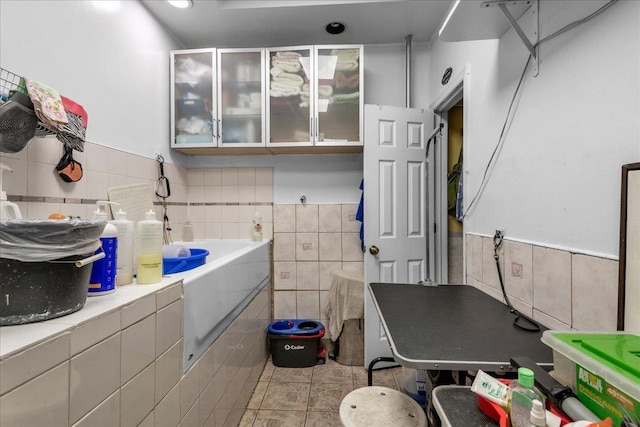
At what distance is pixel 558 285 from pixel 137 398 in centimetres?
138

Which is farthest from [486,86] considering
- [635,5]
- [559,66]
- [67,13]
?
[67,13]

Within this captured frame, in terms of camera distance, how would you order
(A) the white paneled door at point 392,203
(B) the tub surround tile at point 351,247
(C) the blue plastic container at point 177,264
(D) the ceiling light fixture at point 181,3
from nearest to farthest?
(C) the blue plastic container at point 177,264 → (D) the ceiling light fixture at point 181,3 → (A) the white paneled door at point 392,203 → (B) the tub surround tile at point 351,247

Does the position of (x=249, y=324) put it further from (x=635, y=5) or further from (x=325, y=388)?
(x=635, y=5)

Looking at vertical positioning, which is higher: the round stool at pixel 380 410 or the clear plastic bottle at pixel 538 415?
the clear plastic bottle at pixel 538 415

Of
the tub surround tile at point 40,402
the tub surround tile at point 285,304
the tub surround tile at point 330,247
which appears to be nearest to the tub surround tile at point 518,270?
the tub surround tile at point 330,247

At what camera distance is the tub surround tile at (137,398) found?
0.77 metres

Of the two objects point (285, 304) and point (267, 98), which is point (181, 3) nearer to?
point (267, 98)

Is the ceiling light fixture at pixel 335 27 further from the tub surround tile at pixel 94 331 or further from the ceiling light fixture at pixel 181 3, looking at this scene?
the tub surround tile at pixel 94 331

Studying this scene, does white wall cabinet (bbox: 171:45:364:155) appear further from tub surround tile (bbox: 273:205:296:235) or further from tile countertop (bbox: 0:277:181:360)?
tile countertop (bbox: 0:277:181:360)

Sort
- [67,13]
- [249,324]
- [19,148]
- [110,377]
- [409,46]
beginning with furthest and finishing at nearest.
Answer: [409,46], [249,324], [67,13], [19,148], [110,377]

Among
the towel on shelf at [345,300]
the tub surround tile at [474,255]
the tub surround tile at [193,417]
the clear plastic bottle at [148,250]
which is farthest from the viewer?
the towel on shelf at [345,300]

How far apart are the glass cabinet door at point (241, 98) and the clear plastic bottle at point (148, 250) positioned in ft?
4.49

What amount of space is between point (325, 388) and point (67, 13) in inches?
98.3

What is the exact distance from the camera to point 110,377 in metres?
0.72
